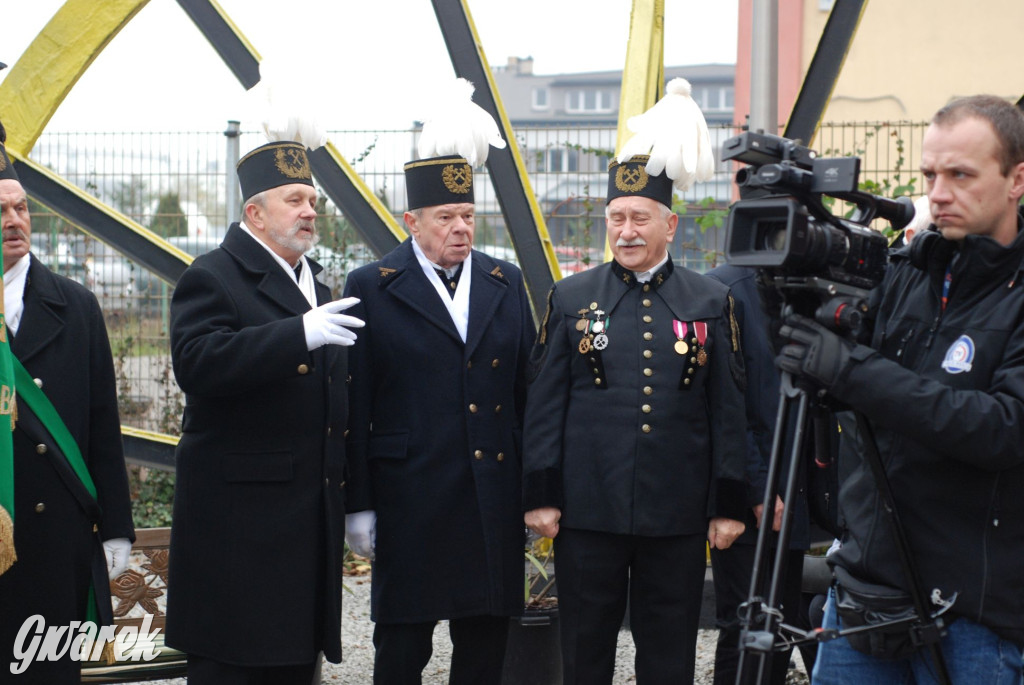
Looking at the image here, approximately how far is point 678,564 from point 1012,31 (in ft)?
38.2

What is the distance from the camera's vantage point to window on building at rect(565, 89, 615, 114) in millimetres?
76438

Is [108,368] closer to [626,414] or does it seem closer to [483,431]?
[483,431]

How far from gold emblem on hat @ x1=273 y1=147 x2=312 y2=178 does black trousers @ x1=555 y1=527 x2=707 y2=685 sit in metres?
1.32

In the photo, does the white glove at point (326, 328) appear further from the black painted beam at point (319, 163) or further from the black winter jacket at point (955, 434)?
the black painted beam at point (319, 163)

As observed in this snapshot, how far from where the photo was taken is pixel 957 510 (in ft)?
7.17

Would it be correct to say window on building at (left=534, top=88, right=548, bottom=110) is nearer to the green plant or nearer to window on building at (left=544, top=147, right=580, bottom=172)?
window on building at (left=544, top=147, right=580, bottom=172)

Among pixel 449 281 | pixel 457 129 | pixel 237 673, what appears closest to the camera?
pixel 237 673

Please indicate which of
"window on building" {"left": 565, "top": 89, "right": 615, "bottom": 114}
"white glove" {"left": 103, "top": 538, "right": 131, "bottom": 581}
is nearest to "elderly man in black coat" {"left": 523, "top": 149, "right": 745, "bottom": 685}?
"white glove" {"left": 103, "top": 538, "right": 131, "bottom": 581}

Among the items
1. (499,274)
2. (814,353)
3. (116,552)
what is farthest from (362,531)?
(814,353)

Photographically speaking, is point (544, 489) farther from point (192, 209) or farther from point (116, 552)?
point (192, 209)

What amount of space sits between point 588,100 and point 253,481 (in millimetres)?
75894

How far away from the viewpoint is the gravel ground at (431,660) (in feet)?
14.9

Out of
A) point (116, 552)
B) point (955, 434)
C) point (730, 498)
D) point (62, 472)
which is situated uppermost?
point (955, 434)

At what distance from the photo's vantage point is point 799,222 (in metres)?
2.09
